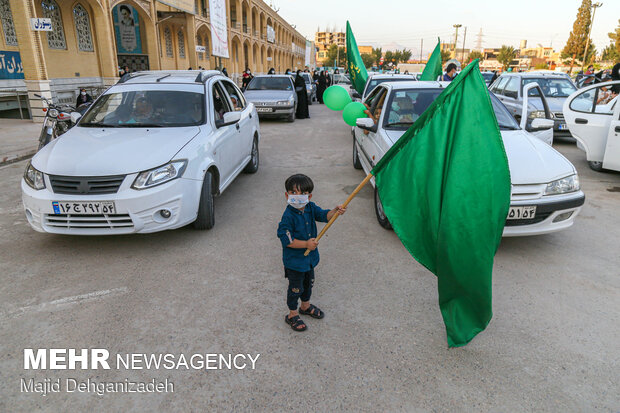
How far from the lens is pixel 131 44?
→ 2173 centimetres

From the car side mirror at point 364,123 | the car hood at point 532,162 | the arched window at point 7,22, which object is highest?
the arched window at point 7,22

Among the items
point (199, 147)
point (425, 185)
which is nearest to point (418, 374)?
point (425, 185)

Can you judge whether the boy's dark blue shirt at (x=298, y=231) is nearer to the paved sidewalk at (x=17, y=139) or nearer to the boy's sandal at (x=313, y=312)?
the boy's sandal at (x=313, y=312)

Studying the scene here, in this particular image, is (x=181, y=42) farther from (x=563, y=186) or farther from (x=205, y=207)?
(x=563, y=186)

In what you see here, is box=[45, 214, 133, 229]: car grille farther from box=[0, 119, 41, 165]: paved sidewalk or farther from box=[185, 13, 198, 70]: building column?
box=[185, 13, 198, 70]: building column

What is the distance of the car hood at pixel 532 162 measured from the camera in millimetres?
3929

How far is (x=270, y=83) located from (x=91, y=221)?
39.4 ft

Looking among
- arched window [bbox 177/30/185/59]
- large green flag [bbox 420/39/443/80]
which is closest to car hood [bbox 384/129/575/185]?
large green flag [bbox 420/39/443/80]

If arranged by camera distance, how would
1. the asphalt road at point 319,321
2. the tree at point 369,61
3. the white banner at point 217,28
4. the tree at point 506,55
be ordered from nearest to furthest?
the asphalt road at point 319,321 < the white banner at point 217,28 < the tree at point 506,55 < the tree at point 369,61

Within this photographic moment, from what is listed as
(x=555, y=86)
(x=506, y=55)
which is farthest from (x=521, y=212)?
(x=506, y=55)

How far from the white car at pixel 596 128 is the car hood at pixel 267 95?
8.86 meters

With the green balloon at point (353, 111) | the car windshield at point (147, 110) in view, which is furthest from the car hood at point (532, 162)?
the car windshield at point (147, 110)

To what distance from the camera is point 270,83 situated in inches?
586

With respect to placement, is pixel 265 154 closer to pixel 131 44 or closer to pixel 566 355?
pixel 566 355
